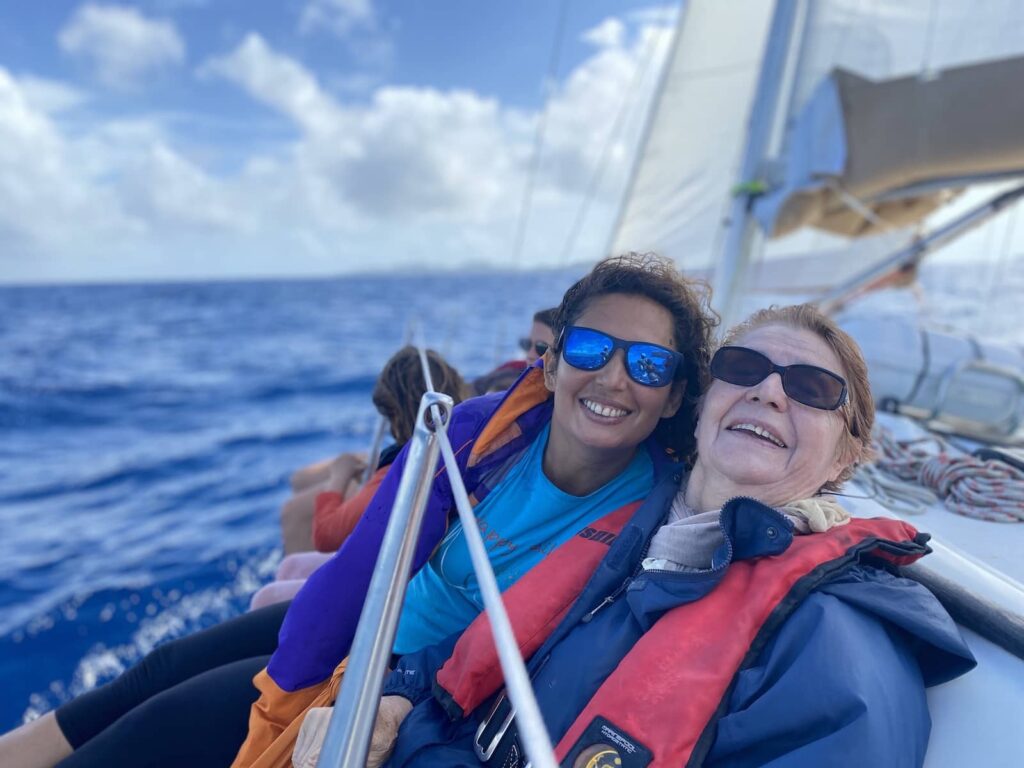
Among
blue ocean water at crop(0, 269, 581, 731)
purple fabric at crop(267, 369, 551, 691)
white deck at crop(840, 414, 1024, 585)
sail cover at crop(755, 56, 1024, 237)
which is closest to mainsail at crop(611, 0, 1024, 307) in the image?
sail cover at crop(755, 56, 1024, 237)

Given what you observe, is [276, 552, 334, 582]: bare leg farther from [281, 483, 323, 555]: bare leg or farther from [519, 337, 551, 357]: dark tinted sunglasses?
[519, 337, 551, 357]: dark tinted sunglasses

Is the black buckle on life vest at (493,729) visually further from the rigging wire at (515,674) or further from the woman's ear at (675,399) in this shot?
the woman's ear at (675,399)

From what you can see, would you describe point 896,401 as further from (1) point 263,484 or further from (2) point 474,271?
(2) point 474,271

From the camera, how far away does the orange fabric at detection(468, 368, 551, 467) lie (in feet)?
5.12

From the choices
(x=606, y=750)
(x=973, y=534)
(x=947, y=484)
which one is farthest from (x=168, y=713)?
(x=947, y=484)

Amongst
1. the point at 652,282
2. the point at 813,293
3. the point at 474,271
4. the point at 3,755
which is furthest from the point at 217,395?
the point at 474,271

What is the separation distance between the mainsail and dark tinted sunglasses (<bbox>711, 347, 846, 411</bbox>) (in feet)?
8.86

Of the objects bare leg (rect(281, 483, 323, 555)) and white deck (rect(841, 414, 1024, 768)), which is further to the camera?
bare leg (rect(281, 483, 323, 555))

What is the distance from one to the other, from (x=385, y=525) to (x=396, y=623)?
1.75ft

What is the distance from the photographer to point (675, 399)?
5.13 ft

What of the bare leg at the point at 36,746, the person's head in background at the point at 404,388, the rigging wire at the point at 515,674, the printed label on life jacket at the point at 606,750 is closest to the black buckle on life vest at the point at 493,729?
the printed label on life jacket at the point at 606,750

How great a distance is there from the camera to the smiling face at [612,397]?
4.87 ft

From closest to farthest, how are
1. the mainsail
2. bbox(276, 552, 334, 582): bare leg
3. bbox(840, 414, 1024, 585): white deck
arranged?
bbox(840, 414, 1024, 585): white deck < bbox(276, 552, 334, 582): bare leg < the mainsail

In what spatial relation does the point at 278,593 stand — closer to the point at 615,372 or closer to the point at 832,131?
the point at 615,372
